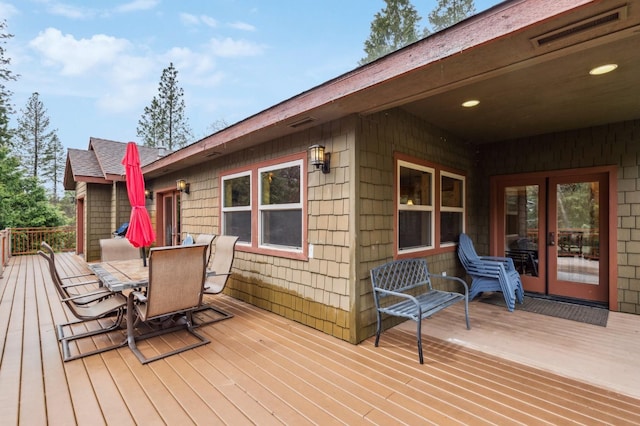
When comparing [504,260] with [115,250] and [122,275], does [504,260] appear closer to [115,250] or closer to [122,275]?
[122,275]

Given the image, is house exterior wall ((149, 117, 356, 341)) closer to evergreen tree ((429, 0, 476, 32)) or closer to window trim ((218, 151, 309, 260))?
window trim ((218, 151, 309, 260))

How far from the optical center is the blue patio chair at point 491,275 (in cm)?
421

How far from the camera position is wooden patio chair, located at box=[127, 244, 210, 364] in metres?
2.80

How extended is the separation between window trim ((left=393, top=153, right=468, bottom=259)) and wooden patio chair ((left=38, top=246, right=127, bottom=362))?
126 inches

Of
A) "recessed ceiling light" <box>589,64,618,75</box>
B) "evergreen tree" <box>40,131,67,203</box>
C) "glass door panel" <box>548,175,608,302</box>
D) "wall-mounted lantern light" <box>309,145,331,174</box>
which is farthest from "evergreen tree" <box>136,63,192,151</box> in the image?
"recessed ceiling light" <box>589,64,618,75</box>

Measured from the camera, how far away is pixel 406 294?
10.8 feet

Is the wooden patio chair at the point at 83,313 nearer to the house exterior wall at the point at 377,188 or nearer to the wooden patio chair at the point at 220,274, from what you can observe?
the wooden patio chair at the point at 220,274

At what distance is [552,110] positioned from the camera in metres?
3.73

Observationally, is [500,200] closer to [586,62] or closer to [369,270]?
[586,62]

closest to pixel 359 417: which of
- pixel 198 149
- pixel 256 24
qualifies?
pixel 198 149

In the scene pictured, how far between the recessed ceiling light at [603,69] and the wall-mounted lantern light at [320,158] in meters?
2.56

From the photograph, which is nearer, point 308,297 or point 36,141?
point 308,297

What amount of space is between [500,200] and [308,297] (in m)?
3.99

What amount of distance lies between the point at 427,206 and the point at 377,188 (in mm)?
1202
